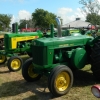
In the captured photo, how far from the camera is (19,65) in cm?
674

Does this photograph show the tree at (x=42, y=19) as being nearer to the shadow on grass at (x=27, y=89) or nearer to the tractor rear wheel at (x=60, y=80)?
the shadow on grass at (x=27, y=89)

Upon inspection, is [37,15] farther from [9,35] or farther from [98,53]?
[98,53]

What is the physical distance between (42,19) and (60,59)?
4126 centimetres

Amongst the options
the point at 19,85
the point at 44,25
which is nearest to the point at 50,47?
the point at 19,85

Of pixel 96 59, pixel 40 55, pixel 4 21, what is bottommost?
pixel 96 59

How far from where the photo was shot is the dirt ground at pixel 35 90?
13.4ft

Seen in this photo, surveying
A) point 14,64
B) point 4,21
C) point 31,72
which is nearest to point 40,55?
point 31,72

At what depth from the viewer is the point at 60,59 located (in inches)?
181

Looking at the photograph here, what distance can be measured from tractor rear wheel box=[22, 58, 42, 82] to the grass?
0.13m

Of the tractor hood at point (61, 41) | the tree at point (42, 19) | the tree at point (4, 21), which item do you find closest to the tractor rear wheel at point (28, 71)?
the tractor hood at point (61, 41)

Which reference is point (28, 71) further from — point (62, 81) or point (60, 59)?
point (62, 81)

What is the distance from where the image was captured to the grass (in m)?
4.10

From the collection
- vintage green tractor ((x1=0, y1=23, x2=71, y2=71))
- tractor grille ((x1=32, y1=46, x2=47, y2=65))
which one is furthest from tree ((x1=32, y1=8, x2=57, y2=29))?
tractor grille ((x1=32, y1=46, x2=47, y2=65))

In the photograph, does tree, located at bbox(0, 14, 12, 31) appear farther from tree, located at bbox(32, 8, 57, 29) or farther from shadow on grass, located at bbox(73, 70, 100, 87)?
shadow on grass, located at bbox(73, 70, 100, 87)
